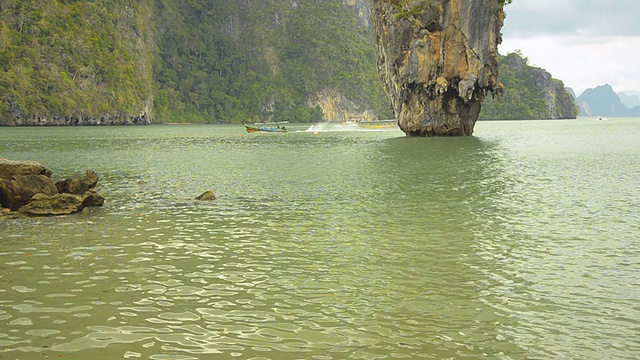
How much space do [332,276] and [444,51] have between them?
49.7 meters

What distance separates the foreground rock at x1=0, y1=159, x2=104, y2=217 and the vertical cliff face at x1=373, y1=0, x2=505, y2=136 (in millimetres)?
41468

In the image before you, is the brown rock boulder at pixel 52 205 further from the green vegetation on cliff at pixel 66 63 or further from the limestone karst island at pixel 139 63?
the green vegetation on cliff at pixel 66 63

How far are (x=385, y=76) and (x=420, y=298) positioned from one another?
61.5 meters

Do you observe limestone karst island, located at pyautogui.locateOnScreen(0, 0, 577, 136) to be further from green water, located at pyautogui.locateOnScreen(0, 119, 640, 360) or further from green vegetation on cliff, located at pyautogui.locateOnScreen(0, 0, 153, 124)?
green water, located at pyautogui.locateOnScreen(0, 119, 640, 360)

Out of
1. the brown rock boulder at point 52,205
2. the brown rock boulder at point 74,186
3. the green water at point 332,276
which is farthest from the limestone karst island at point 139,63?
the brown rock boulder at point 52,205

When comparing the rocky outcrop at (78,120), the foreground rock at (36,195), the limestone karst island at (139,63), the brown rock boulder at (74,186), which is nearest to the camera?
the foreground rock at (36,195)

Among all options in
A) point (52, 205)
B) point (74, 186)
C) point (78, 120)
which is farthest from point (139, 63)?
point (52, 205)

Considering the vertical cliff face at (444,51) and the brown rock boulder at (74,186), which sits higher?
the vertical cliff face at (444,51)

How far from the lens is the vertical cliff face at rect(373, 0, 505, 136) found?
5653 cm

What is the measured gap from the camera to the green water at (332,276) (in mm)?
7961

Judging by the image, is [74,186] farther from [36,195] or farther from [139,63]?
[139,63]

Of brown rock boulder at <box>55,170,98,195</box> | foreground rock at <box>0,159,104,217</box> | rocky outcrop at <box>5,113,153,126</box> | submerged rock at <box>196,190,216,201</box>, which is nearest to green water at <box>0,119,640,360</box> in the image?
submerged rock at <box>196,190,216,201</box>

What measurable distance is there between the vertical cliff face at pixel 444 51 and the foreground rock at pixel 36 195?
136 feet

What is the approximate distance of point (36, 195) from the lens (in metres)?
19.1
